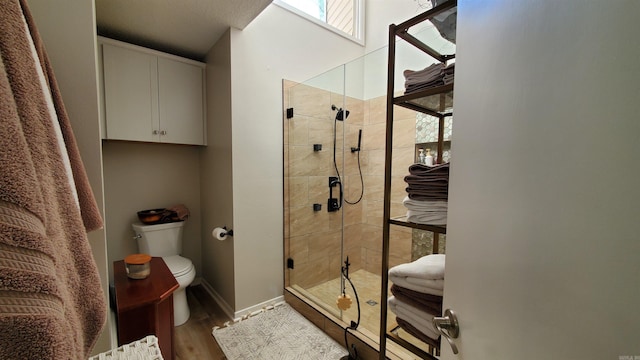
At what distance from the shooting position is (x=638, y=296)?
286 millimetres

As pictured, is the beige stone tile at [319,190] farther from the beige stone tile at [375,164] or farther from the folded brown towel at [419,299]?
the folded brown towel at [419,299]

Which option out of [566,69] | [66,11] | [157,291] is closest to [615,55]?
[566,69]

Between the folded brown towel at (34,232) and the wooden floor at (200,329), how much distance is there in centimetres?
128

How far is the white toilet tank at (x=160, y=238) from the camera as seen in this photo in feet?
6.59

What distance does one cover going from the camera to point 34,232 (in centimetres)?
37

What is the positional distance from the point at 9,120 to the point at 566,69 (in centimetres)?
87

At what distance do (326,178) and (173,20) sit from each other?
171 centimetres

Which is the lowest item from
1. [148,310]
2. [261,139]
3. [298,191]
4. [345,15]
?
[148,310]

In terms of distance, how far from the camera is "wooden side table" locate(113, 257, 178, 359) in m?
1.25

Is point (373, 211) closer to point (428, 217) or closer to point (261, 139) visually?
point (261, 139)

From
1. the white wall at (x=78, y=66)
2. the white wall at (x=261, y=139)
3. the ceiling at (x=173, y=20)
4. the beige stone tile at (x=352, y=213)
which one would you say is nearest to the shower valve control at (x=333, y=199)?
the beige stone tile at (x=352, y=213)

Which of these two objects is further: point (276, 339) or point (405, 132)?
point (405, 132)

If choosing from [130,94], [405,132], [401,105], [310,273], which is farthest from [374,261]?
[130,94]

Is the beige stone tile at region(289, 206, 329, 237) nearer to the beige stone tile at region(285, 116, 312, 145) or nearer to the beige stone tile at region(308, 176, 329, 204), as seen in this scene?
the beige stone tile at region(308, 176, 329, 204)
